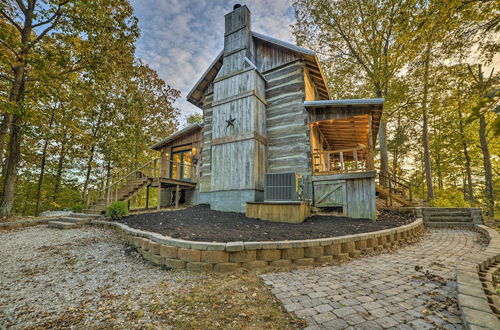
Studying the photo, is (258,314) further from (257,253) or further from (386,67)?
(386,67)

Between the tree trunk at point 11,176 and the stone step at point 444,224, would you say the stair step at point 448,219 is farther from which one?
the tree trunk at point 11,176

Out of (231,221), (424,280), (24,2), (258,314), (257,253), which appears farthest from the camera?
(24,2)

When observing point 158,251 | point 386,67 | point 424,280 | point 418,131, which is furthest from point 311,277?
A: point 418,131

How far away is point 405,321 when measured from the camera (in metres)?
2.31

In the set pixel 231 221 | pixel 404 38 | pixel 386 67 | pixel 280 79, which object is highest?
pixel 386 67

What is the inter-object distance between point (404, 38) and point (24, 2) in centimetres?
1528

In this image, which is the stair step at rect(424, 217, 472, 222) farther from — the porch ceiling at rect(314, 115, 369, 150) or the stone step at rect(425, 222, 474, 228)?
the porch ceiling at rect(314, 115, 369, 150)

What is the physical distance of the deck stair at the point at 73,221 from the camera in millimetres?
8141

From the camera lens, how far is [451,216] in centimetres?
869

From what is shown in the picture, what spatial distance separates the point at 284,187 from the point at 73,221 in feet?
28.5

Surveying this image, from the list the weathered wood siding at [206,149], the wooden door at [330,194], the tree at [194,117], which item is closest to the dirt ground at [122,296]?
the wooden door at [330,194]

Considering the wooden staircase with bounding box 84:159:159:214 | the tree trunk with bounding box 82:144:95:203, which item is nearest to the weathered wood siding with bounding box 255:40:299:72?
the wooden staircase with bounding box 84:159:159:214

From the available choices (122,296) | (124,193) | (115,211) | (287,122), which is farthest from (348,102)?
(124,193)

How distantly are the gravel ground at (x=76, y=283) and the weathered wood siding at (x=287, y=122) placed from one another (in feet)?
20.3
